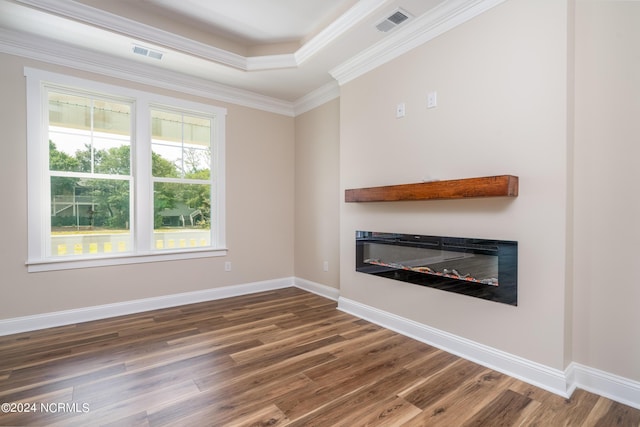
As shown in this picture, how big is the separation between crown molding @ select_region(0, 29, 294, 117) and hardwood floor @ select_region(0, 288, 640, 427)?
261 centimetres

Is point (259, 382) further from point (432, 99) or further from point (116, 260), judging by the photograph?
point (432, 99)

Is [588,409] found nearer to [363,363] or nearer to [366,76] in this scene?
[363,363]

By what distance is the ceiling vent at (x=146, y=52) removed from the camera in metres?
3.01

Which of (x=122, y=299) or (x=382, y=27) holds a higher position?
(x=382, y=27)

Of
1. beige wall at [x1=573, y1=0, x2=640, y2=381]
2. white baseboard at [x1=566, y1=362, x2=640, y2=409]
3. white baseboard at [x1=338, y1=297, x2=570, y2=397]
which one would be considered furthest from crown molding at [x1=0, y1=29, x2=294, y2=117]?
white baseboard at [x1=566, y1=362, x2=640, y2=409]

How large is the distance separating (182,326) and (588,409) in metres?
3.14

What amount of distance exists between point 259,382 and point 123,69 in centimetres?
343

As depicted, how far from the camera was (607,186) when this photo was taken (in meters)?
1.87

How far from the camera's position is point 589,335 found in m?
1.95

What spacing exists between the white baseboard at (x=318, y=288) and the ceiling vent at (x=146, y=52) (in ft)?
10.6

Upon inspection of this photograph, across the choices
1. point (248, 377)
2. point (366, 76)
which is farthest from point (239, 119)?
point (248, 377)

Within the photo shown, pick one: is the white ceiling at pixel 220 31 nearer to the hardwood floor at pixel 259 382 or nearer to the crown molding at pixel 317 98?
the crown molding at pixel 317 98

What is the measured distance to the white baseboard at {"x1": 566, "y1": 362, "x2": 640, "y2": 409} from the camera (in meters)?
1.78

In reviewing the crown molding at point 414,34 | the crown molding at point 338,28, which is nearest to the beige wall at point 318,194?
the crown molding at point 414,34
